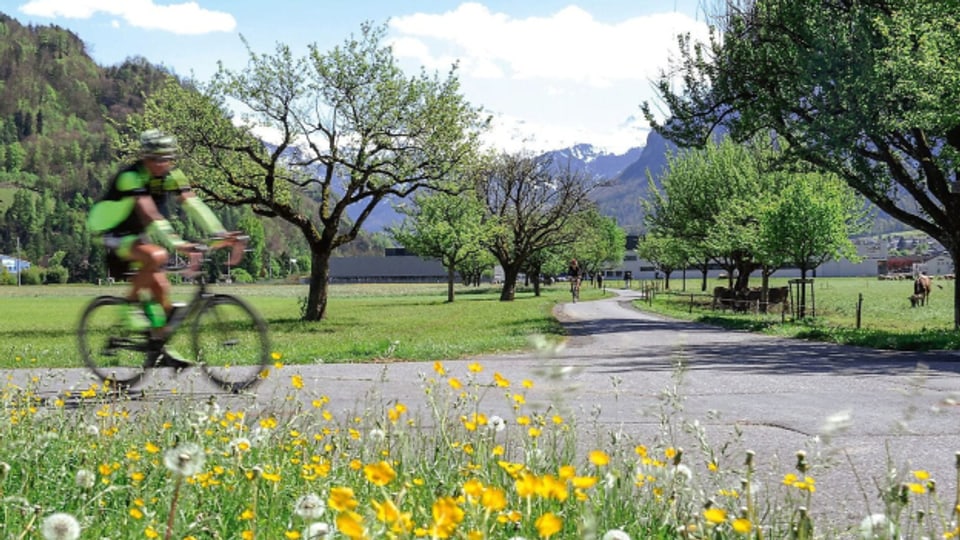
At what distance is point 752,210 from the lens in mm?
40375

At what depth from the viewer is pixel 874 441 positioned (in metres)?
6.23

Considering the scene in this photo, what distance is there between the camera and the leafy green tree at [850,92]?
19.1m

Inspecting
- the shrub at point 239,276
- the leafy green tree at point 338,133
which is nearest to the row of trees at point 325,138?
the leafy green tree at point 338,133

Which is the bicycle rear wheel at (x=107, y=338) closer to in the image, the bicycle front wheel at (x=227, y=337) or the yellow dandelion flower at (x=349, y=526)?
the bicycle front wheel at (x=227, y=337)

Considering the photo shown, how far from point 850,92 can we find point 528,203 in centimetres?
3879

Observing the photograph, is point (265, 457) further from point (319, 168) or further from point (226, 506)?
point (319, 168)

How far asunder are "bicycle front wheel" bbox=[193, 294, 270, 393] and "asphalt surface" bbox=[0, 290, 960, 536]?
0.25 m

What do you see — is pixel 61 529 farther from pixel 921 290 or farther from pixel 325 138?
pixel 921 290

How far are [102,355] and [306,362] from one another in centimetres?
496

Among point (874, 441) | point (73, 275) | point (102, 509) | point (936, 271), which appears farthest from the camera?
point (936, 271)

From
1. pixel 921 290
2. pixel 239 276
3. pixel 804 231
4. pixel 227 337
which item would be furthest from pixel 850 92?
pixel 239 276

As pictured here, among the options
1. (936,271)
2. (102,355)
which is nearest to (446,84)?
(102,355)

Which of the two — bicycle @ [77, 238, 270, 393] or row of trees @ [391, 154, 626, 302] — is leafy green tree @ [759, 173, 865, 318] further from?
bicycle @ [77, 238, 270, 393]

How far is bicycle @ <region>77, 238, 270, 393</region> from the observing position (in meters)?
7.59
